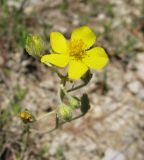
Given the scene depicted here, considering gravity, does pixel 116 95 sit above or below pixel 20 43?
below

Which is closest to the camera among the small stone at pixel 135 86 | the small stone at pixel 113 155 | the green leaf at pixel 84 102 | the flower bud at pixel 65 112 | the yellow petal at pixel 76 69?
the yellow petal at pixel 76 69

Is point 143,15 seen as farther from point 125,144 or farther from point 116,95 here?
point 125,144

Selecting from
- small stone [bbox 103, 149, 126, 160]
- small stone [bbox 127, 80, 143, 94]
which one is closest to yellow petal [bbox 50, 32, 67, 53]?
small stone [bbox 103, 149, 126, 160]

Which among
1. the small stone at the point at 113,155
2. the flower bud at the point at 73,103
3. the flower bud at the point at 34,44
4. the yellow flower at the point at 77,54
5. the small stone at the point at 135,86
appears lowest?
the small stone at the point at 113,155

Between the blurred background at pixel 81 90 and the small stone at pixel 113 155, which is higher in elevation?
the blurred background at pixel 81 90

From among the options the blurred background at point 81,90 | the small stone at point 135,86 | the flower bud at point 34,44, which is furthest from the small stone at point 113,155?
the flower bud at point 34,44

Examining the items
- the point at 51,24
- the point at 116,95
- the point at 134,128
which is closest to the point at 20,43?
the point at 51,24

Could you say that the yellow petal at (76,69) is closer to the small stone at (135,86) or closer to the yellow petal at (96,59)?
the yellow petal at (96,59)

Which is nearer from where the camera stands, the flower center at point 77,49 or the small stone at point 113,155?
the flower center at point 77,49
